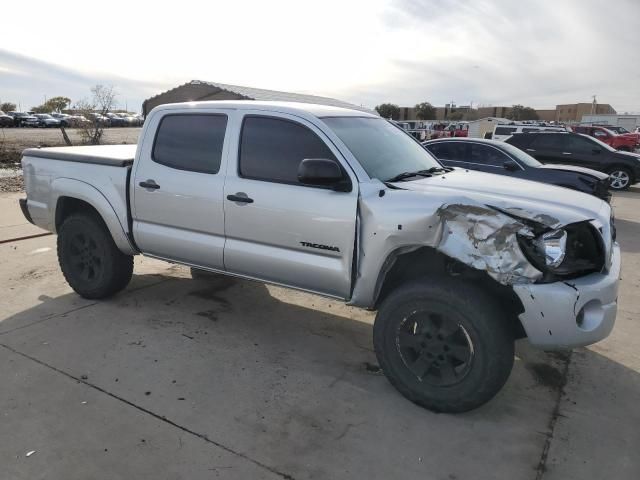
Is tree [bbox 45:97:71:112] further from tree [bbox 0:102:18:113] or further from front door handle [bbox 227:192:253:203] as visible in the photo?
front door handle [bbox 227:192:253:203]

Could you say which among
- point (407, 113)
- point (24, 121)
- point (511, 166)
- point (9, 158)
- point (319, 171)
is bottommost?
point (9, 158)

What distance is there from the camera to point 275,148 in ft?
12.5

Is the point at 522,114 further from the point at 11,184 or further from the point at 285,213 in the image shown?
the point at 285,213

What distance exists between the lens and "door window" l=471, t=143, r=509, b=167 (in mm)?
8930

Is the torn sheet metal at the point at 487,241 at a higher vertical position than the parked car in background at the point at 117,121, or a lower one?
higher

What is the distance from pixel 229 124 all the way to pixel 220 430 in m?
2.31

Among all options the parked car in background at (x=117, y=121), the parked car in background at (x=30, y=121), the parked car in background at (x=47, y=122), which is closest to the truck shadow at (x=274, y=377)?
the parked car in background at (x=47, y=122)

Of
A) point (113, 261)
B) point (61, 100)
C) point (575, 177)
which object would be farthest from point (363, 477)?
point (61, 100)

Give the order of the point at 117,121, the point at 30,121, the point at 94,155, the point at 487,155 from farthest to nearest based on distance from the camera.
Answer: the point at 117,121, the point at 30,121, the point at 487,155, the point at 94,155

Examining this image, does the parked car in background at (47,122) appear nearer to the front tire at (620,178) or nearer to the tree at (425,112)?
the front tire at (620,178)

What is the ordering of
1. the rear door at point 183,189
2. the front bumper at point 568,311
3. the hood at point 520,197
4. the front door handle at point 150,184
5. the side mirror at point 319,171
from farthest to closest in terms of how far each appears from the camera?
the front door handle at point 150,184
the rear door at point 183,189
the side mirror at point 319,171
the hood at point 520,197
the front bumper at point 568,311

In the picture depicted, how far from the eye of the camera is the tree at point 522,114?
84.3 metres

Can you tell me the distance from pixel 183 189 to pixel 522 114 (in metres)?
91.4

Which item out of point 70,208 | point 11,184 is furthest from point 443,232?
point 11,184
